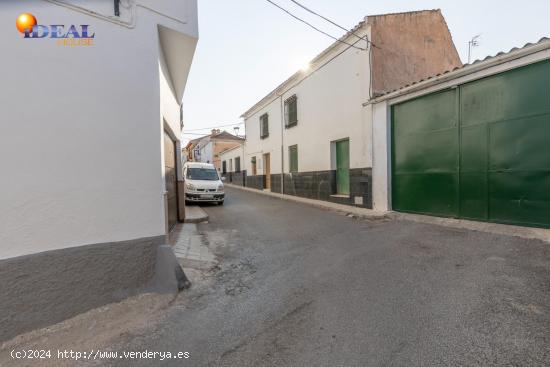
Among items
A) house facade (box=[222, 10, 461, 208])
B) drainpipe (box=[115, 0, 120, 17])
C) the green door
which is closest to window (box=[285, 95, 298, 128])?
house facade (box=[222, 10, 461, 208])

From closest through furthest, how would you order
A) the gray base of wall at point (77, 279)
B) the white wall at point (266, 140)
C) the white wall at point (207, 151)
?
1. the gray base of wall at point (77, 279)
2. the white wall at point (266, 140)
3. the white wall at point (207, 151)

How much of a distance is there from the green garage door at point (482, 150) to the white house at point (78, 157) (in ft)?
20.4

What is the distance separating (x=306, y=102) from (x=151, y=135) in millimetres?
9990

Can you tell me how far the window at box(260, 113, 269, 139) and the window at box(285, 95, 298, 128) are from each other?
289 cm

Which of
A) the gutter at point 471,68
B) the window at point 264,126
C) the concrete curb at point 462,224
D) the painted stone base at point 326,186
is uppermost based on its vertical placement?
the window at point 264,126

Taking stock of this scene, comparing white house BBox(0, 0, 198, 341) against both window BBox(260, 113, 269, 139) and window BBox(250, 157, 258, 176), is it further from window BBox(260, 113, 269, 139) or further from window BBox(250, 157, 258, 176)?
window BBox(250, 157, 258, 176)

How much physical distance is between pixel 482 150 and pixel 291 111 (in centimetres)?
958

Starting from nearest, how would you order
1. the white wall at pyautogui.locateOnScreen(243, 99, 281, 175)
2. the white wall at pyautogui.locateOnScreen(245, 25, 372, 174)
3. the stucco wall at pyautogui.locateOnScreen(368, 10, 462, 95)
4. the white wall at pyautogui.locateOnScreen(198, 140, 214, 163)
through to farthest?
the stucco wall at pyautogui.locateOnScreen(368, 10, 462, 95), the white wall at pyautogui.locateOnScreen(245, 25, 372, 174), the white wall at pyautogui.locateOnScreen(243, 99, 281, 175), the white wall at pyautogui.locateOnScreen(198, 140, 214, 163)

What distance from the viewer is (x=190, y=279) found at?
391cm

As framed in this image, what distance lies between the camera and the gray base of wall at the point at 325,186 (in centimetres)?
895

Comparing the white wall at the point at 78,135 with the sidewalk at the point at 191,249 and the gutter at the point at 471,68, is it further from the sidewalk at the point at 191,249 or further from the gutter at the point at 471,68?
the gutter at the point at 471,68

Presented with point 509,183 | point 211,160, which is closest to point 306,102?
point 509,183

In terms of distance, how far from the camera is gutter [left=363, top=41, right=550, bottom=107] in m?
5.01

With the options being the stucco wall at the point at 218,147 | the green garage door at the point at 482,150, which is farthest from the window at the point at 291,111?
the stucco wall at the point at 218,147
